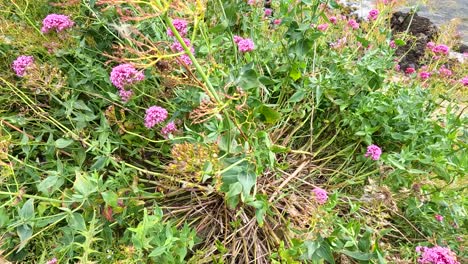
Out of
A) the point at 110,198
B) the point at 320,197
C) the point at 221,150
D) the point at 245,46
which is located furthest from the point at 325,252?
the point at 245,46

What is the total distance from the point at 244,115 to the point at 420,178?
82 cm

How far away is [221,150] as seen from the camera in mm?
1237

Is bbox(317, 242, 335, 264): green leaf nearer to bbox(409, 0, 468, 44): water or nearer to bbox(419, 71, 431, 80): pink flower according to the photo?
bbox(419, 71, 431, 80): pink flower

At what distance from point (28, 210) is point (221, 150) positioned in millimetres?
636

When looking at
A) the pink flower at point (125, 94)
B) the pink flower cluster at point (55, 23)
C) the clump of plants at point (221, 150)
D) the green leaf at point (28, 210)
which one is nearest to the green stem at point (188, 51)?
the clump of plants at point (221, 150)

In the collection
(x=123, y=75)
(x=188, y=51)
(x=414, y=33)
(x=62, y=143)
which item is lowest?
(x=414, y=33)

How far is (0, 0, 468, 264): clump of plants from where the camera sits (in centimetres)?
122

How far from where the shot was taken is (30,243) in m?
1.43

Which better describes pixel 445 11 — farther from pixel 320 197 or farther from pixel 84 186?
pixel 84 186

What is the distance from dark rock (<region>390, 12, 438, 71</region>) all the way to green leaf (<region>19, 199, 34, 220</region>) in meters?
2.81

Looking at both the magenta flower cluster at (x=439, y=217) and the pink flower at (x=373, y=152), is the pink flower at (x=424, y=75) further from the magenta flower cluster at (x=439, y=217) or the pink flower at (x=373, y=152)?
the magenta flower cluster at (x=439, y=217)

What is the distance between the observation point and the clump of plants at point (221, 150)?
4.01 feet

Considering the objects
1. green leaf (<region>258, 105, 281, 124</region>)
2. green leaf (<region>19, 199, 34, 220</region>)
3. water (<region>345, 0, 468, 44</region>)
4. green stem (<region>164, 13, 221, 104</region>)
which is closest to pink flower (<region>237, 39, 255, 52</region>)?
green leaf (<region>258, 105, 281, 124</region>)

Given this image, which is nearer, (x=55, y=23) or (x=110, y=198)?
(x=110, y=198)
